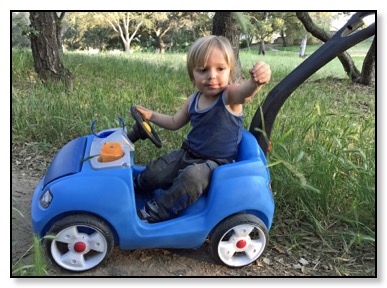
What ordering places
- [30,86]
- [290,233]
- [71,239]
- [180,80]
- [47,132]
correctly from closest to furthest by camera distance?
[71,239] < [290,233] < [47,132] < [30,86] < [180,80]

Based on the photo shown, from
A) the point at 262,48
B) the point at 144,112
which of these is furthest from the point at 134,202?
the point at 262,48

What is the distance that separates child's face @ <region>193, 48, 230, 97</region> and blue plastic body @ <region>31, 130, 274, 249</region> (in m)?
0.34

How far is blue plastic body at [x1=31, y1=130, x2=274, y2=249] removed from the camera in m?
1.46

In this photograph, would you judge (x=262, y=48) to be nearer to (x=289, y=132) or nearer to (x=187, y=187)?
(x=289, y=132)

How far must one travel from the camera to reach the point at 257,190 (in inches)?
60.3

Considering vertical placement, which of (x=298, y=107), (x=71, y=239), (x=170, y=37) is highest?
(x=170, y=37)

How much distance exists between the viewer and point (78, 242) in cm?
150

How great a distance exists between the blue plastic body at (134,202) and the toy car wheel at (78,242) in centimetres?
3

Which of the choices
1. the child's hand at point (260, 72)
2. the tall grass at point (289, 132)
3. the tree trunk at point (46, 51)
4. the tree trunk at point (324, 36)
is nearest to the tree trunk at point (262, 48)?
the tree trunk at point (324, 36)

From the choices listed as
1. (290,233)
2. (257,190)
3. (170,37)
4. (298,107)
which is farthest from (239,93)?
(170,37)

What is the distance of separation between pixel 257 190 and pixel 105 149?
0.62m

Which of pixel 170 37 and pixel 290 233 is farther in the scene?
pixel 170 37

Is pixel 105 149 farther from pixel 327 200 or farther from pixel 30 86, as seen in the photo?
pixel 30 86

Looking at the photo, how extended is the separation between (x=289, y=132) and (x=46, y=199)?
1.02 meters
